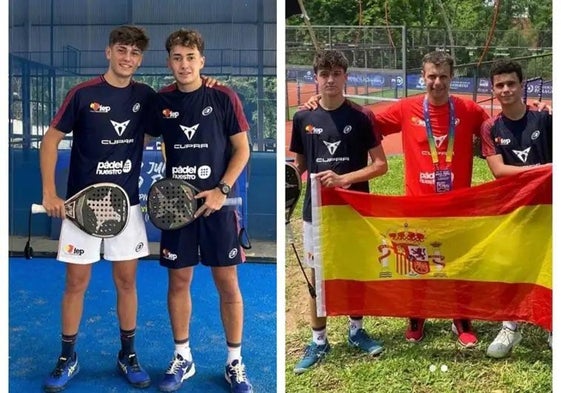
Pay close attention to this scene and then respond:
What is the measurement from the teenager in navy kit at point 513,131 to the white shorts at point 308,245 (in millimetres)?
932

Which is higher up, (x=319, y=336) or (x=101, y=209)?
(x=101, y=209)

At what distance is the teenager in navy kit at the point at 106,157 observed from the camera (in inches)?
121

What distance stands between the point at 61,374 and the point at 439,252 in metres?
1.96

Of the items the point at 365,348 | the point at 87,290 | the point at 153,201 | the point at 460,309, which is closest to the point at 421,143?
the point at 460,309

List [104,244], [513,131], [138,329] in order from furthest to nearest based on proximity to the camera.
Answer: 1. [138,329]
2. [104,244]
3. [513,131]

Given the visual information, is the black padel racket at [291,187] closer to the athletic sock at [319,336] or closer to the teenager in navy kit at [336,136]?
the teenager in navy kit at [336,136]

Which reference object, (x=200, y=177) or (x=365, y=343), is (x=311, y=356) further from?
(x=200, y=177)

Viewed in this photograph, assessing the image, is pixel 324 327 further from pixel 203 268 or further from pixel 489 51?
pixel 489 51

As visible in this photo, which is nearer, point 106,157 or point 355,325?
point 106,157

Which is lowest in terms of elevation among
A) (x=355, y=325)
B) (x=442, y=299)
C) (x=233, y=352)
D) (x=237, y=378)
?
(x=237, y=378)

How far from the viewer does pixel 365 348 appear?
3.19 metres

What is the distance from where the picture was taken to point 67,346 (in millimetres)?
3182

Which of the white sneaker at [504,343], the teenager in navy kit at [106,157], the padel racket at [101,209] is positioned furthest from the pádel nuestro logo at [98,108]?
the white sneaker at [504,343]

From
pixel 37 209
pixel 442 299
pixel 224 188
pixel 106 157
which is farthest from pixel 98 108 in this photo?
pixel 442 299
